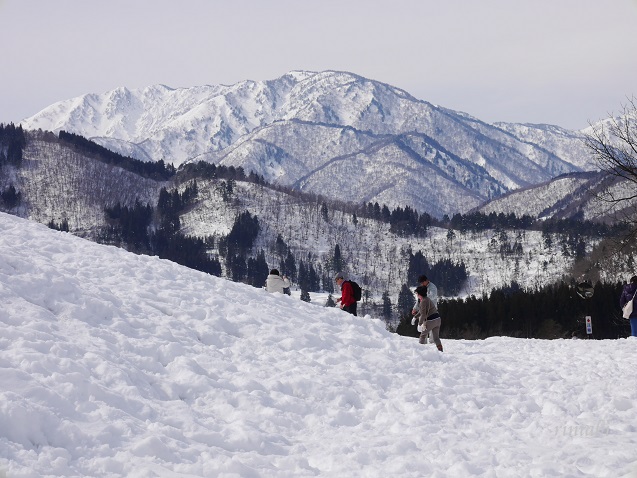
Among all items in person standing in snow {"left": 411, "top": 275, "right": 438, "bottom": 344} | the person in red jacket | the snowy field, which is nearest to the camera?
the snowy field

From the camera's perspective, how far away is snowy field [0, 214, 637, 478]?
9039mm

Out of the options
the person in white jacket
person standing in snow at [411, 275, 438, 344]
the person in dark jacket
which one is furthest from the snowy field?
the person in dark jacket

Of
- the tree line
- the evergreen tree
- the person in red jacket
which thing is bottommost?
the evergreen tree

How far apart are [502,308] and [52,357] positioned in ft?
170

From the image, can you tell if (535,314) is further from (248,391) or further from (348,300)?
(248,391)

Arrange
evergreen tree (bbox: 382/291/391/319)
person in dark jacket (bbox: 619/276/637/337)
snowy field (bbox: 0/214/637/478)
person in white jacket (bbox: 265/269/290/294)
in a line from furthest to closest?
evergreen tree (bbox: 382/291/391/319), person in dark jacket (bbox: 619/276/637/337), person in white jacket (bbox: 265/269/290/294), snowy field (bbox: 0/214/637/478)

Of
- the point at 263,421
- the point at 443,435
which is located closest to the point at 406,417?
the point at 443,435

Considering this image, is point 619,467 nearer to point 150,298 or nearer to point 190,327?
point 190,327

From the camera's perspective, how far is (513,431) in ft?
37.0

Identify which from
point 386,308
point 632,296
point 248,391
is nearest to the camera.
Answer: point 248,391

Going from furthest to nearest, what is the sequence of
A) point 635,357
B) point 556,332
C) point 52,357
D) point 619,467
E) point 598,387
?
1. point 556,332
2. point 635,357
3. point 598,387
4. point 52,357
5. point 619,467

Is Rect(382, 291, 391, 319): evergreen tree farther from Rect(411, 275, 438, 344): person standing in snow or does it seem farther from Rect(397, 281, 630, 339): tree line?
Rect(411, 275, 438, 344): person standing in snow

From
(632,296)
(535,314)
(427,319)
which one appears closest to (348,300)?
(427,319)

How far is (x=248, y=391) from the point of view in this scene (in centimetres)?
1192
